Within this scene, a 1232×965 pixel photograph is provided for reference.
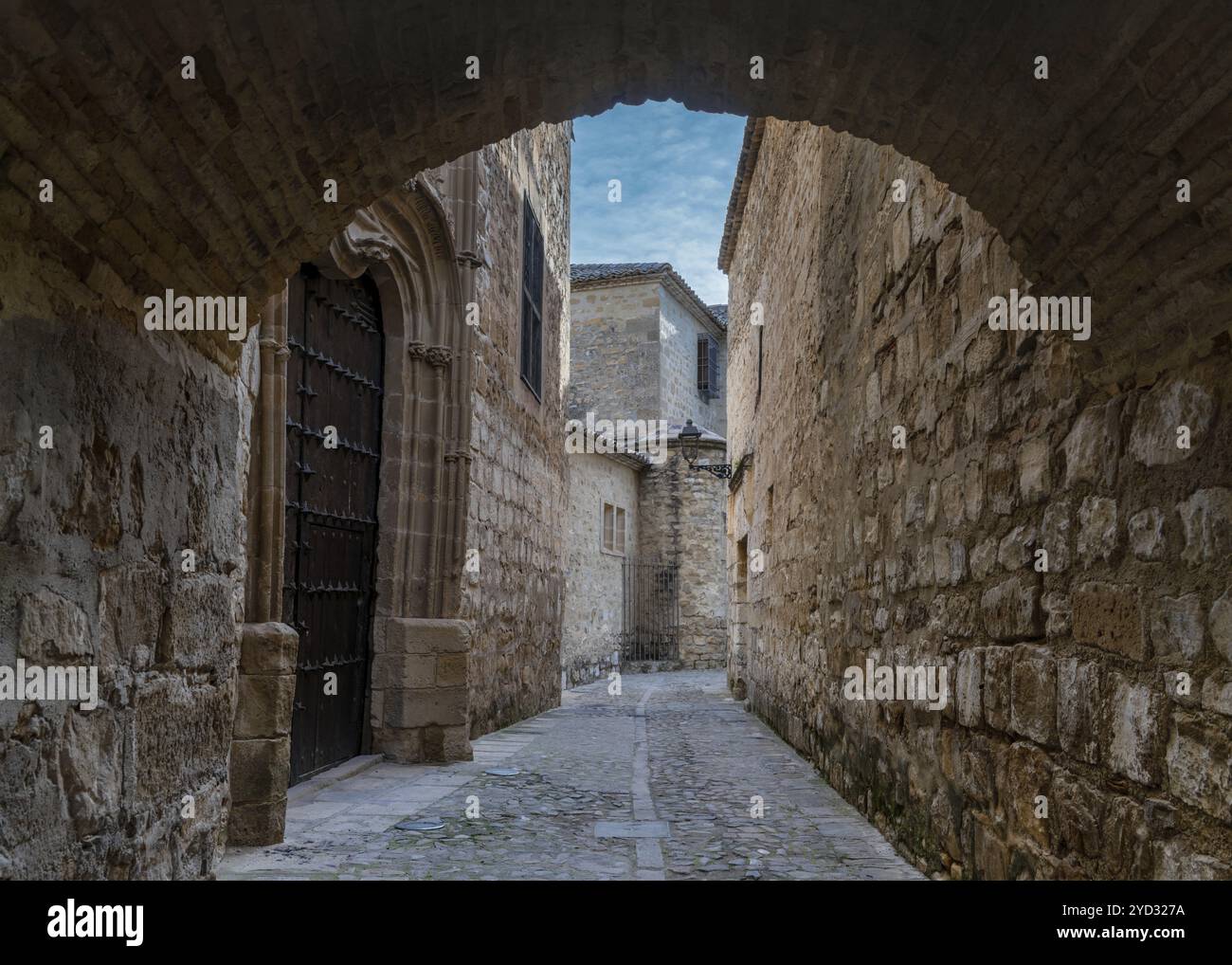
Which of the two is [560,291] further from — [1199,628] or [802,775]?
[1199,628]

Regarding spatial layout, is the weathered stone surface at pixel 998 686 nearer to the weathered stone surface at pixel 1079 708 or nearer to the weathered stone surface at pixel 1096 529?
the weathered stone surface at pixel 1079 708

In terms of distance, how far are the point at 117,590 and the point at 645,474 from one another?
20207mm

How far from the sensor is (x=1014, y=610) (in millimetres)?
3076

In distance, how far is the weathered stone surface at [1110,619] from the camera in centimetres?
234

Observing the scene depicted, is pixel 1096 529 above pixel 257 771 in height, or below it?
above

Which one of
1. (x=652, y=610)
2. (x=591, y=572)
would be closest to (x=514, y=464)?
(x=591, y=572)

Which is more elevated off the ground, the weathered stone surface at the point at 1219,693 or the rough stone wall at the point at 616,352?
the rough stone wall at the point at 616,352

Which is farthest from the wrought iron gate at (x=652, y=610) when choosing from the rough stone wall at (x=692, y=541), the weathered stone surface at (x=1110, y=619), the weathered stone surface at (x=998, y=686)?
the weathered stone surface at (x=1110, y=619)

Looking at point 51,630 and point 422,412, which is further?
point 422,412

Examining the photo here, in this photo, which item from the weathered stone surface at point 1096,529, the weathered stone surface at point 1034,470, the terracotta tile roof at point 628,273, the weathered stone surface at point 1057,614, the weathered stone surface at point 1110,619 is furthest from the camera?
the terracotta tile roof at point 628,273

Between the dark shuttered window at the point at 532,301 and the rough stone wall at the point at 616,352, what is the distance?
1529 centimetres

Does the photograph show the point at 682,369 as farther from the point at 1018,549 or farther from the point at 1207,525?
the point at 1207,525
